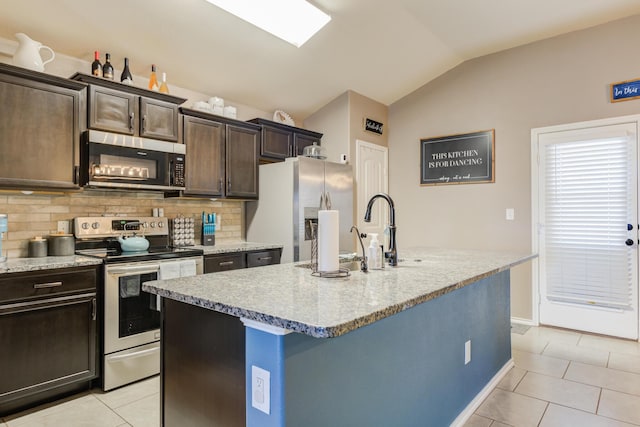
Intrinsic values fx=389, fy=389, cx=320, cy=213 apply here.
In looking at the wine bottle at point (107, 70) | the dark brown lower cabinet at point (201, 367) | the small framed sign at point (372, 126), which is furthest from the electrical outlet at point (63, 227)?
the small framed sign at point (372, 126)

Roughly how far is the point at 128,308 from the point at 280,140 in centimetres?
232

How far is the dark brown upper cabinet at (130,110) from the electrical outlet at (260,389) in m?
2.42

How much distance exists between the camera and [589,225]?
148 inches

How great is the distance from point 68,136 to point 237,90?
5.79ft

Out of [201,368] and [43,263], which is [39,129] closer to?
[43,263]

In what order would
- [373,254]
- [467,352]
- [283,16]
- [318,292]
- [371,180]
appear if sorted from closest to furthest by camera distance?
[318,292] → [373,254] → [467,352] → [283,16] → [371,180]

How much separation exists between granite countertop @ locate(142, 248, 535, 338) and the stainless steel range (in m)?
1.27

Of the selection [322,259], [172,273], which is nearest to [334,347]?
[322,259]

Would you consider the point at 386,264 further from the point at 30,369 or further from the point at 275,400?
the point at 30,369

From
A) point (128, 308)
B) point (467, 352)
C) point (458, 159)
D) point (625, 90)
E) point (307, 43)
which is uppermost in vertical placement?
point (307, 43)

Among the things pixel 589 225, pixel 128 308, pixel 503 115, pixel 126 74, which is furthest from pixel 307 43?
pixel 589 225

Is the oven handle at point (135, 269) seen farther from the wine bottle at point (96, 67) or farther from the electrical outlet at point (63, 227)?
the wine bottle at point (96, 67)

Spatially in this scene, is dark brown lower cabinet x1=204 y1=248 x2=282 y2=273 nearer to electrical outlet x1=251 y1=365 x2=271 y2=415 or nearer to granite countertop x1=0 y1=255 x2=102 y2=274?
granite countertop x1=0 y1=255 x2=102 y2=274

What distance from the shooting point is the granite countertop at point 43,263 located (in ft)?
7.33
